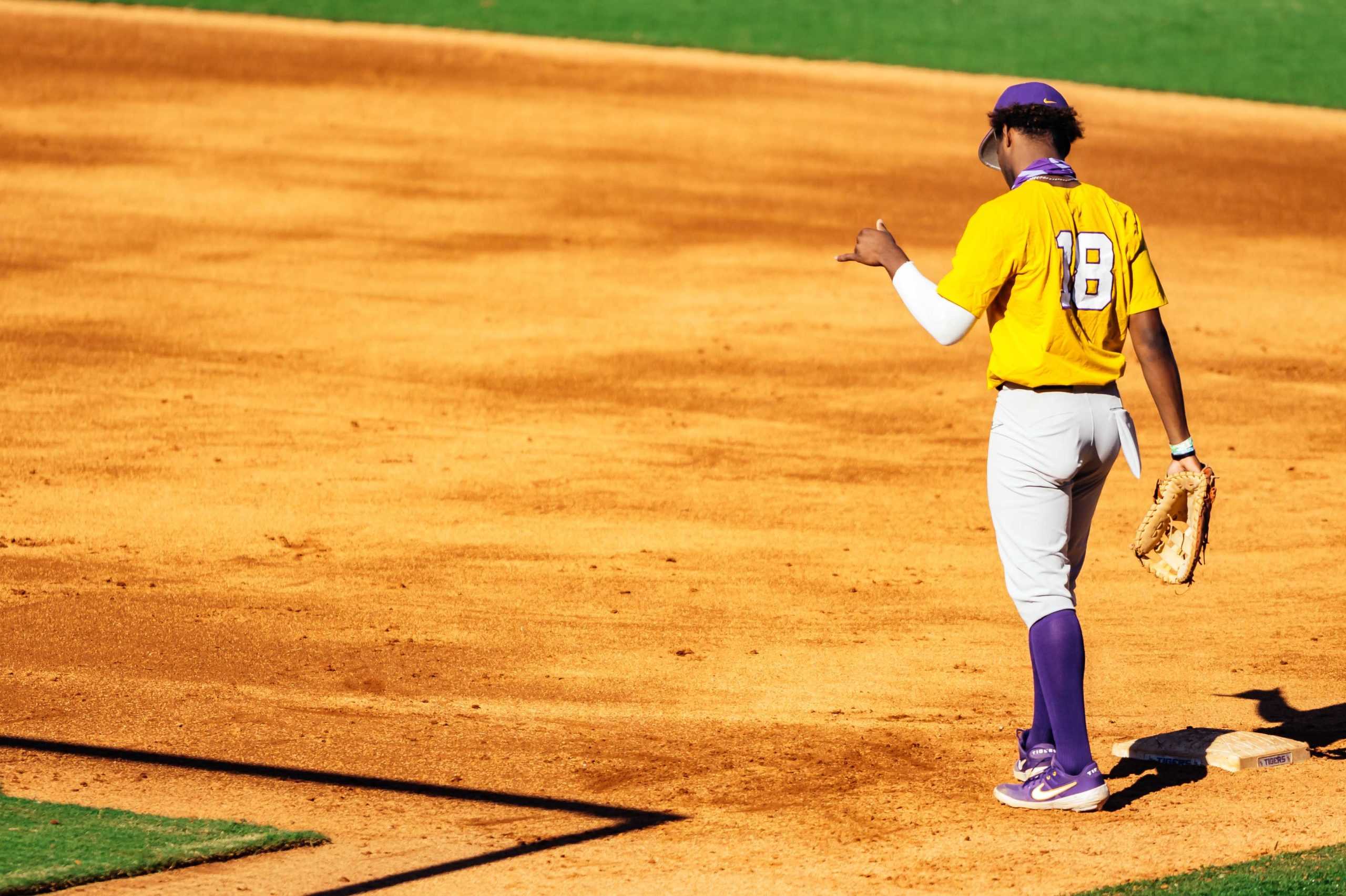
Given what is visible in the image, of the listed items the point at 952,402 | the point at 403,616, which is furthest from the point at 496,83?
the point at 403,616

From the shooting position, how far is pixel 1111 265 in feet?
15.7

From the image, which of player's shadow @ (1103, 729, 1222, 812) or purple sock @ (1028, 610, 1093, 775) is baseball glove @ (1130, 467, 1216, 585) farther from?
player's shadow @ (1103, 729, 1222, 812)

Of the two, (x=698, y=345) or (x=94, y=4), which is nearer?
(x=698, y=345)

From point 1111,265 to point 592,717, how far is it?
8.43 feet

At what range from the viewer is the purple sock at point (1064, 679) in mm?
4805

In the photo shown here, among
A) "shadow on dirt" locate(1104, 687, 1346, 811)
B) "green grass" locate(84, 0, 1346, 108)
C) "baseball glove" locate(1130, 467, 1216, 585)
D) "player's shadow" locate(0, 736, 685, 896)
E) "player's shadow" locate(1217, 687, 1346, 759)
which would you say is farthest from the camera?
"green grass" locate(84, 0, 1346, 108)

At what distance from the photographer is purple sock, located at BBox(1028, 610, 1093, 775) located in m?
4.80

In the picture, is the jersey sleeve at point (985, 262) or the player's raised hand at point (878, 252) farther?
the player's raised hand at point (878, 252)

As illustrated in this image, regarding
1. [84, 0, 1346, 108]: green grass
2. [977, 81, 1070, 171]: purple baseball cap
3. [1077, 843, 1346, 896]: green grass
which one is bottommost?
[1077, 843, 1346, 896]: green grass

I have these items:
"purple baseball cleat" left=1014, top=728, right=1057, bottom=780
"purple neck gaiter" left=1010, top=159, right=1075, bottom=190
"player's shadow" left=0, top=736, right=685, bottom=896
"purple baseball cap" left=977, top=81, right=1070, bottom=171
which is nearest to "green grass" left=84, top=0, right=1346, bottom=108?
"purple baseball cap" left=977, top=81, right=1070, bottom=171

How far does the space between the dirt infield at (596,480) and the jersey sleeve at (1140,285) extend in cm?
159

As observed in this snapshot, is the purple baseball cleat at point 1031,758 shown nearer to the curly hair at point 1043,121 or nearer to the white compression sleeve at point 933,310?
the white compression sleeve at point 933,310

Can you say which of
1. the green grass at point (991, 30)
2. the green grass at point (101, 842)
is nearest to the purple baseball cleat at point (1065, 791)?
the green grass at point (101, 842)

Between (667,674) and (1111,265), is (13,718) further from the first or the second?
(1111,265)
